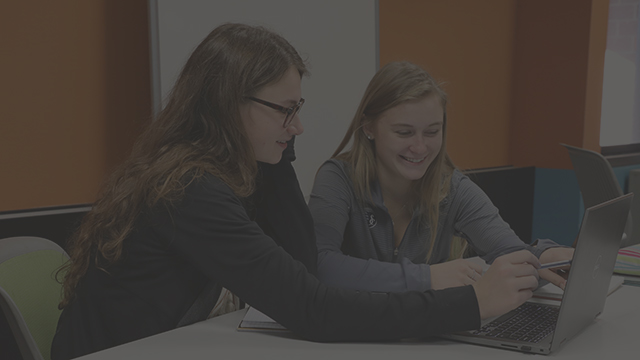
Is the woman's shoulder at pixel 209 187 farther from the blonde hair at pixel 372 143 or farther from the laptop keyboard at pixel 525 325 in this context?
the blonde hair at pixel 372 143

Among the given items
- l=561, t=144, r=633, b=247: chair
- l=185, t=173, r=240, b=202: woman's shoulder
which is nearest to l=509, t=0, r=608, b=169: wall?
l=561, t=144, r=633, b=247: chair

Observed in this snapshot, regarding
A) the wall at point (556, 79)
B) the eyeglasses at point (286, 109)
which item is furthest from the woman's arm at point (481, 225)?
the wall at point (556, 79)

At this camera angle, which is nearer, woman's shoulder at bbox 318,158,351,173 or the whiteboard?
woman's shoulder at bbox 318,158,351,173

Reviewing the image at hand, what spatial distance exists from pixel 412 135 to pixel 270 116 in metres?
0.55

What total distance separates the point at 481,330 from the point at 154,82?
1448 mm

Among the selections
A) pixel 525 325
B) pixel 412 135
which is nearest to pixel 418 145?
pixel 412 135

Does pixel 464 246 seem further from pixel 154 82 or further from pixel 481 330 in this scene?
pixel 154 82

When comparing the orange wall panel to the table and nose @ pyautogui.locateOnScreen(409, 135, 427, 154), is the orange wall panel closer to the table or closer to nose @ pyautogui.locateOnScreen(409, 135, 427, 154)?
nose @ pyautogui.locateOnScreen(409, 135, 427, 154)

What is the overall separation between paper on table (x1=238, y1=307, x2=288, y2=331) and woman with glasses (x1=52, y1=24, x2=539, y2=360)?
76 mm

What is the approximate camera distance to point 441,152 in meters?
1.71

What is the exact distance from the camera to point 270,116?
1.21 m

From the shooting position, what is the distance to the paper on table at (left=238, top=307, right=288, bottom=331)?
1.13 m

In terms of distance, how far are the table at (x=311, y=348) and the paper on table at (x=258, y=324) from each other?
2cm

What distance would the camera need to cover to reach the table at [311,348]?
99 cm
